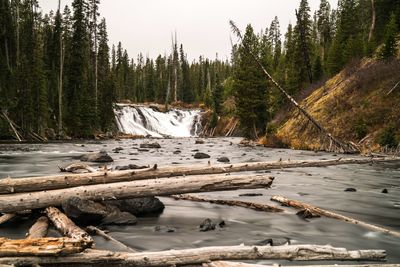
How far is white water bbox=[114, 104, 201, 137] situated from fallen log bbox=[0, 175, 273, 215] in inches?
2091

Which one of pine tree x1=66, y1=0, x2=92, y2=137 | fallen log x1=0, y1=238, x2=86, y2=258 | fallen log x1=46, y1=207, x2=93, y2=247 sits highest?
pine tree x1=66, y1=0, x2=92, y2=137

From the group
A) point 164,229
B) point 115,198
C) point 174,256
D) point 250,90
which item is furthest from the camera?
point 250,90

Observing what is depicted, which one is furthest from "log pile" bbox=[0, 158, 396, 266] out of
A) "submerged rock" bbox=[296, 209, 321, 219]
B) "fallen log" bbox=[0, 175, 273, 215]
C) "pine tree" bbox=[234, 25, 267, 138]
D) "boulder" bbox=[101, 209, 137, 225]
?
"pine tree" bbox=[234, 25, 267, 138]

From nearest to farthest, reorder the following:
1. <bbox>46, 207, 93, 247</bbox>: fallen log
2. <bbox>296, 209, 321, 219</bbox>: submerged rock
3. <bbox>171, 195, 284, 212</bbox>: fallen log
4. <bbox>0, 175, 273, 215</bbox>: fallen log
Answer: <bbox>46, 207, 93, 247</bbox>: fallen log
<bbox>0, 175, 273, 215</bbox>: fallen log
<bbox>296, 209, 321, 219</bbox>: submerged rock
<bbox>171, 195, 284, 212</bbox>: fallen log

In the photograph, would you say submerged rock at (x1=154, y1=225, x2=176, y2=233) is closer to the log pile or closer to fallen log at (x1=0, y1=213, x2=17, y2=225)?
the log pile

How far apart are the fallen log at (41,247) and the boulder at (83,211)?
2409mm

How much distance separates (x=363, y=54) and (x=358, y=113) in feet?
44.0

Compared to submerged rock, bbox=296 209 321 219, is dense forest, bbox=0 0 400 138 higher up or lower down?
higher up

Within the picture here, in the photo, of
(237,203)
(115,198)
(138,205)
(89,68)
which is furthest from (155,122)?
(115,198)

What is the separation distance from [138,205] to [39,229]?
2.44 metres

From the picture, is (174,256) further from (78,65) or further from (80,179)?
(78,65)

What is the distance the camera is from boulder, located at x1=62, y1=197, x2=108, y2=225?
642cm

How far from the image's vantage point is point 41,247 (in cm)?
394

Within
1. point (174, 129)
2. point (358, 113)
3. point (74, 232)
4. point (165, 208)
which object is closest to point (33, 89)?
point (174, 129)
